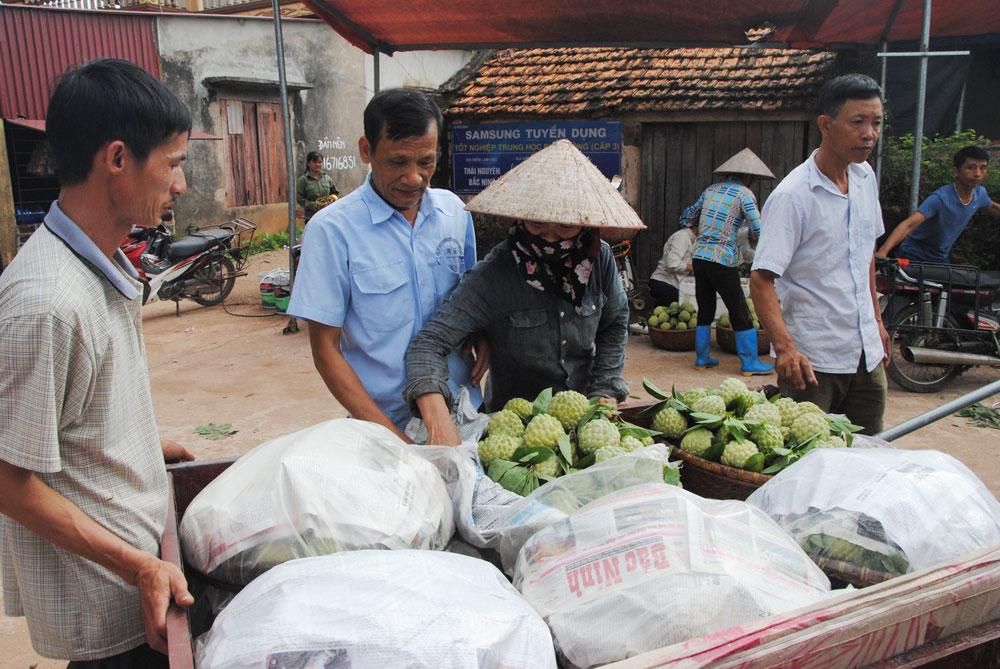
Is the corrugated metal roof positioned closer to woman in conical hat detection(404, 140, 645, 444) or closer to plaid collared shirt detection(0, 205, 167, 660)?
woman in conical hat detection(404, 140, 645, 444)

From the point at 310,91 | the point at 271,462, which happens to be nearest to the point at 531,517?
the point at 271,462

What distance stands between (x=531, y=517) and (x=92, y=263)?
3.15 feet

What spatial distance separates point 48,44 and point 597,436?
484 inches

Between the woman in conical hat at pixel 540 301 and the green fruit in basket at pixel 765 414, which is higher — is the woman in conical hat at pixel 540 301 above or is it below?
above

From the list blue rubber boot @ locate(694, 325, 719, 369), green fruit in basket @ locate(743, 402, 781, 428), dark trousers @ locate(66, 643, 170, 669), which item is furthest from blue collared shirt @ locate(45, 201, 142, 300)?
blue rubber boot @ locate(694, 325, 719, 369)

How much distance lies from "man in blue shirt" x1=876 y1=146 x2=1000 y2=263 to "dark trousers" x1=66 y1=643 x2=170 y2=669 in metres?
6.02

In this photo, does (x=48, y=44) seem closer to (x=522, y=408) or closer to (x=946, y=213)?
(x=946, y=213)

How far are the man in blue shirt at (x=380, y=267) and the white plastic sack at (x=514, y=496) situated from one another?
1.49 ft

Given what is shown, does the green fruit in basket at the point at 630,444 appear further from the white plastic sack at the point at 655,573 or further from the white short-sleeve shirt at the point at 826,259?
the white short-sleeve shirt at the point at 826,259

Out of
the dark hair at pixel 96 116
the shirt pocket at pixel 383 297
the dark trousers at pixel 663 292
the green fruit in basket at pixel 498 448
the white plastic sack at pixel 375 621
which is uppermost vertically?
the dark hair at pixel 96 116

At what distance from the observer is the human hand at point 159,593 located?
1.30 meters

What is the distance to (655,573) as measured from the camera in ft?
4.22

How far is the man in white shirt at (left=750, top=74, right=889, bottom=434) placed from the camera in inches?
117

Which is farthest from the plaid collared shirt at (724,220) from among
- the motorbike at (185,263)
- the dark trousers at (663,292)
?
the motorbike at (185,263)
